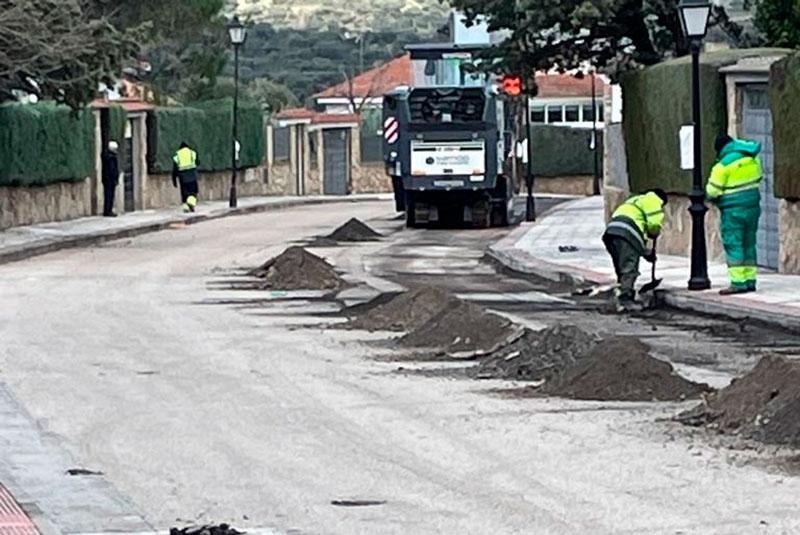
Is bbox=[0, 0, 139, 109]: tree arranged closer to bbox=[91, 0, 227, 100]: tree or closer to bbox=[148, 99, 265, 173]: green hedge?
bbox=[91, 0, 227, 100]: tree

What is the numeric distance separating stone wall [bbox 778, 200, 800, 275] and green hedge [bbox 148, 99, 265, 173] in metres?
31.3

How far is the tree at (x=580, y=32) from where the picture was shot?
30.8m

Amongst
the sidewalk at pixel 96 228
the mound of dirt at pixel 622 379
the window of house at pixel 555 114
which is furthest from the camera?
the window of house at pixel 555 114

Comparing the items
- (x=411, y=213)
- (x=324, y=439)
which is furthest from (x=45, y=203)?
(x=324, y=439)

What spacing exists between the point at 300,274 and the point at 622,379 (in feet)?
38.9

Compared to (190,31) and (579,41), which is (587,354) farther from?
(190,31)

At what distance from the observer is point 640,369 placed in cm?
1443

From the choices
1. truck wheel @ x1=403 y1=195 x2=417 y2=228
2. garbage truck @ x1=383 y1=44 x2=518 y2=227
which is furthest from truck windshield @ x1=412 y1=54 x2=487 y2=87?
truck wheel @ x1=403 y1=195 x2=417 y2=228

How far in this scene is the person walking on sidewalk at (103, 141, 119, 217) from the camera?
4706cm

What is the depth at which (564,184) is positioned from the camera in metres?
69.2

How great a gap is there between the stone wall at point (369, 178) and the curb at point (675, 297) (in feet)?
135

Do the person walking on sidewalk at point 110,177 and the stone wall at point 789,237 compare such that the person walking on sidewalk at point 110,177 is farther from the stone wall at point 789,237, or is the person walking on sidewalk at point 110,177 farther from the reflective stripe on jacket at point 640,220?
the reflective stripe on jacket at point 640,220

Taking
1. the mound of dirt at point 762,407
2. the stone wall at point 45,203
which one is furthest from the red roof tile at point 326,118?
the mound of dirt at point 762,407

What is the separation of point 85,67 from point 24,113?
664 centimetres
